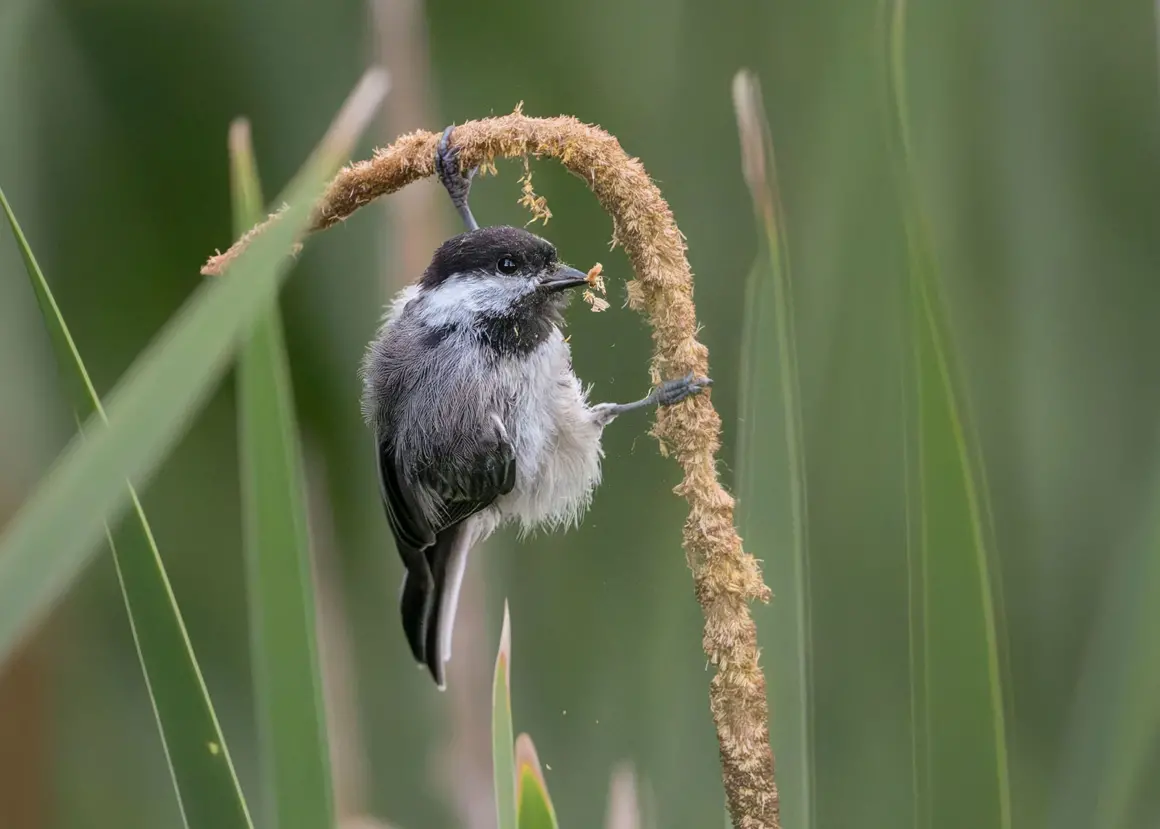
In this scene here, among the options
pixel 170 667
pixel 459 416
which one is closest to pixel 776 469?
pixel 459 416

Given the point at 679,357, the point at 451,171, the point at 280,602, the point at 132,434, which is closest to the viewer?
the point at 132,434

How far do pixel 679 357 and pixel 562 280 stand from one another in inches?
8.3

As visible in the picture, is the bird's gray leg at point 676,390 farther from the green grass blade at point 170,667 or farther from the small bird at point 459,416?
the green grass blade at point 170,667

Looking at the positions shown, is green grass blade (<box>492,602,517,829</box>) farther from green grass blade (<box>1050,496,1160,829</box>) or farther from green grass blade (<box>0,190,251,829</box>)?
green grass blade (<box>1050,496,1160,829</box>)

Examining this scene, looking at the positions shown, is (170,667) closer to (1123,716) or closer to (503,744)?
(503,744)

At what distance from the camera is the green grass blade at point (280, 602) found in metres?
0.60

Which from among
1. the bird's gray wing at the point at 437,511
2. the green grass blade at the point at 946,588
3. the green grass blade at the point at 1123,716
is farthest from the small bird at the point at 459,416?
the green grass blade at the point at 1123,716

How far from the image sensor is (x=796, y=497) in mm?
815

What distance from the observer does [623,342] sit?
1.02m

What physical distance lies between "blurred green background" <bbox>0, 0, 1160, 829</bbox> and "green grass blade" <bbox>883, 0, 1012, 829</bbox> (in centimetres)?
39

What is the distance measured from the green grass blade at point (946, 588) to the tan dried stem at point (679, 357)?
0.36ft

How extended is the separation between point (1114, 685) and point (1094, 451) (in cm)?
73

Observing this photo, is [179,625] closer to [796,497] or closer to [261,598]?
[261,598]

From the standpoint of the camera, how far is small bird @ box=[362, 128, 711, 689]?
3.42 ft
